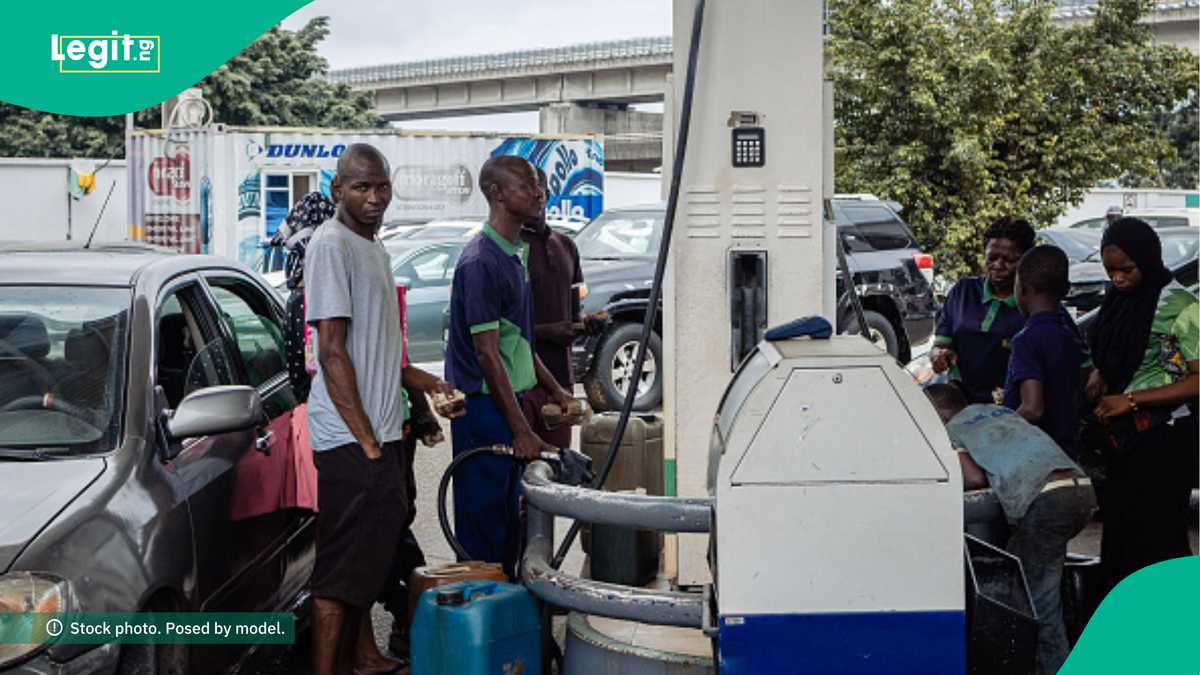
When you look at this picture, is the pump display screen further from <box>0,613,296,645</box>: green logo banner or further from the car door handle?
<box>0,613,296,645</box>: green logo banner

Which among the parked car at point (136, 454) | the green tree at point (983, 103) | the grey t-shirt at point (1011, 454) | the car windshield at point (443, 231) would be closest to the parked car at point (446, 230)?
the car windshield at point (443, 231)

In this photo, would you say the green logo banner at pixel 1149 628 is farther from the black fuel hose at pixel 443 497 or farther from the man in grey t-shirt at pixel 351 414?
the man in grey t-shirt at pixel 351 414

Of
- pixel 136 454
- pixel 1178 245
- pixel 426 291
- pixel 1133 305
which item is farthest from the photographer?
pixel 1178 245

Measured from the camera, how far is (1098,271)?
16.3 metres

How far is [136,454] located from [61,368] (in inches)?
21.8

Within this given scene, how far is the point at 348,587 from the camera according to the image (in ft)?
16.6

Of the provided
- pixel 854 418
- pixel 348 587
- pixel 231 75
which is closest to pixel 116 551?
pixel 348 587

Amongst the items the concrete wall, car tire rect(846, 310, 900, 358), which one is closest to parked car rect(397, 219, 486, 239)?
car tire rect(846, 310, 900, 358)

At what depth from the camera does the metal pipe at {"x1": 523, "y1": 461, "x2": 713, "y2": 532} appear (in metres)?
4.20

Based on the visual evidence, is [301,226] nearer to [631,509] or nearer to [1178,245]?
[631,509]

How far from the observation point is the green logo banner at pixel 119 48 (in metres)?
5.00

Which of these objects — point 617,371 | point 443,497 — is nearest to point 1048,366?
point 443,497

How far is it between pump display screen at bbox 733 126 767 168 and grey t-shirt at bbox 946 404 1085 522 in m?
1.10

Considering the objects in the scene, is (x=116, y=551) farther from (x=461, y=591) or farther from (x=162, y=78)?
(x=162, y=78)
